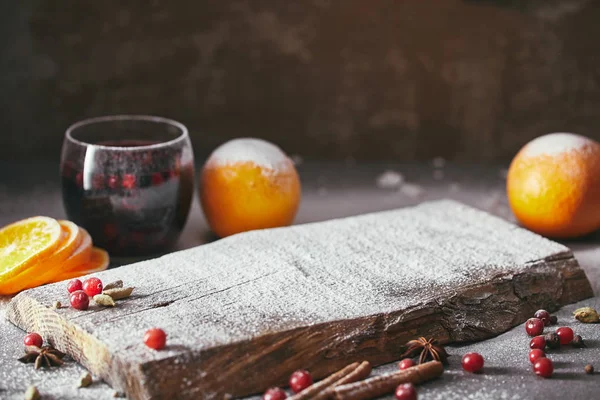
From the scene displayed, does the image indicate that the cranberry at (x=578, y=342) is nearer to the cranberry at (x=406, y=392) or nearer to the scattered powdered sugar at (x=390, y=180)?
the cranberry at (x=406, y=392)

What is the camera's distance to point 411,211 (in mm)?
2182

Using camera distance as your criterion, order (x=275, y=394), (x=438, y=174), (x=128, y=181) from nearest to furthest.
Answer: (x=275, y=394), (x=128, y=181), (x=438, y=174)

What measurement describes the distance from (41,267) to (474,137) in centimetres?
166

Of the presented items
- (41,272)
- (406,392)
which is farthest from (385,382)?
(41,272)

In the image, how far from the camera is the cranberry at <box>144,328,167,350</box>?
1.45 meters

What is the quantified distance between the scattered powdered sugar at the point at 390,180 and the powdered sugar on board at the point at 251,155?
0.57m

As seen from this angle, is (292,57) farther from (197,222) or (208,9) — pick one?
(197,222)

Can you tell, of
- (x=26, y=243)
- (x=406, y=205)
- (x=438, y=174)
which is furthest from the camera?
(x=438, y=174)

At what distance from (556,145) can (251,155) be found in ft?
2.54

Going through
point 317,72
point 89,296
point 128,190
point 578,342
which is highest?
point 317,72

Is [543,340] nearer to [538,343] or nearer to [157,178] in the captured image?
[538,343]

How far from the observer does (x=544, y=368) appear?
5.09 feet

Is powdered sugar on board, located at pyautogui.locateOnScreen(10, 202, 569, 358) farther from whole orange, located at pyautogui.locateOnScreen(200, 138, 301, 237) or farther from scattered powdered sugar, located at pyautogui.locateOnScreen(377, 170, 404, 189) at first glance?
scattered powdered sugar, located at pyautogui.locateOnScreen(377, 170, 404, 189)

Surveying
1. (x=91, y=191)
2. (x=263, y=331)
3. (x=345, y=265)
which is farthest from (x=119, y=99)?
(x=263, y=331)
